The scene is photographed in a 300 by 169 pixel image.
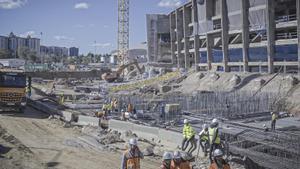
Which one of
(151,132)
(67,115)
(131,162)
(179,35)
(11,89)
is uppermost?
(179,35)

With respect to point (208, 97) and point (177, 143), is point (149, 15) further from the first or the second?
point (177, 143)

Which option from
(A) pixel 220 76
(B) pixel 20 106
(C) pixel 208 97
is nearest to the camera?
(B) pixel 20 106

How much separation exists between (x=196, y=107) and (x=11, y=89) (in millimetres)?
12613

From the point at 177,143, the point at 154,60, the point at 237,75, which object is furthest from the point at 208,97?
the point at 154,60

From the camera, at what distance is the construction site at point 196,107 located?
A: 1430cm

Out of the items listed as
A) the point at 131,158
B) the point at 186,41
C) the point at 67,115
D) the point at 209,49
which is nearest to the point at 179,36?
the point at 186,41

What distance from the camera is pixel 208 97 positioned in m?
28.4

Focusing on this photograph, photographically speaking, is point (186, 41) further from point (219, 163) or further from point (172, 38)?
point (219, 163)

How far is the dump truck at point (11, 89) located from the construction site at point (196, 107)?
64 millimetres

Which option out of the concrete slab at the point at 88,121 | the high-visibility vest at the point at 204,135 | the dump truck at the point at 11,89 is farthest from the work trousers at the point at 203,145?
the dump truck at the point at 11,89

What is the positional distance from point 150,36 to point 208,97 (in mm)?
50574

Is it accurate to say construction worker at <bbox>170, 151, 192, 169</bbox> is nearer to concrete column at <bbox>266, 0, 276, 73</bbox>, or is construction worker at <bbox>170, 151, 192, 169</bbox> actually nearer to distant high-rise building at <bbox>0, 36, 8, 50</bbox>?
concrete column at <bbox>266, 0, 276, 73</bbox>

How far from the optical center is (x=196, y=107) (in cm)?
2658

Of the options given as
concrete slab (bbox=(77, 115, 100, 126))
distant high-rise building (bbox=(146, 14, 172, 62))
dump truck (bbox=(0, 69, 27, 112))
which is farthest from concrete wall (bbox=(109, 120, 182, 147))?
distant high-rise building (bbox=(146, 14, 172, 62))
